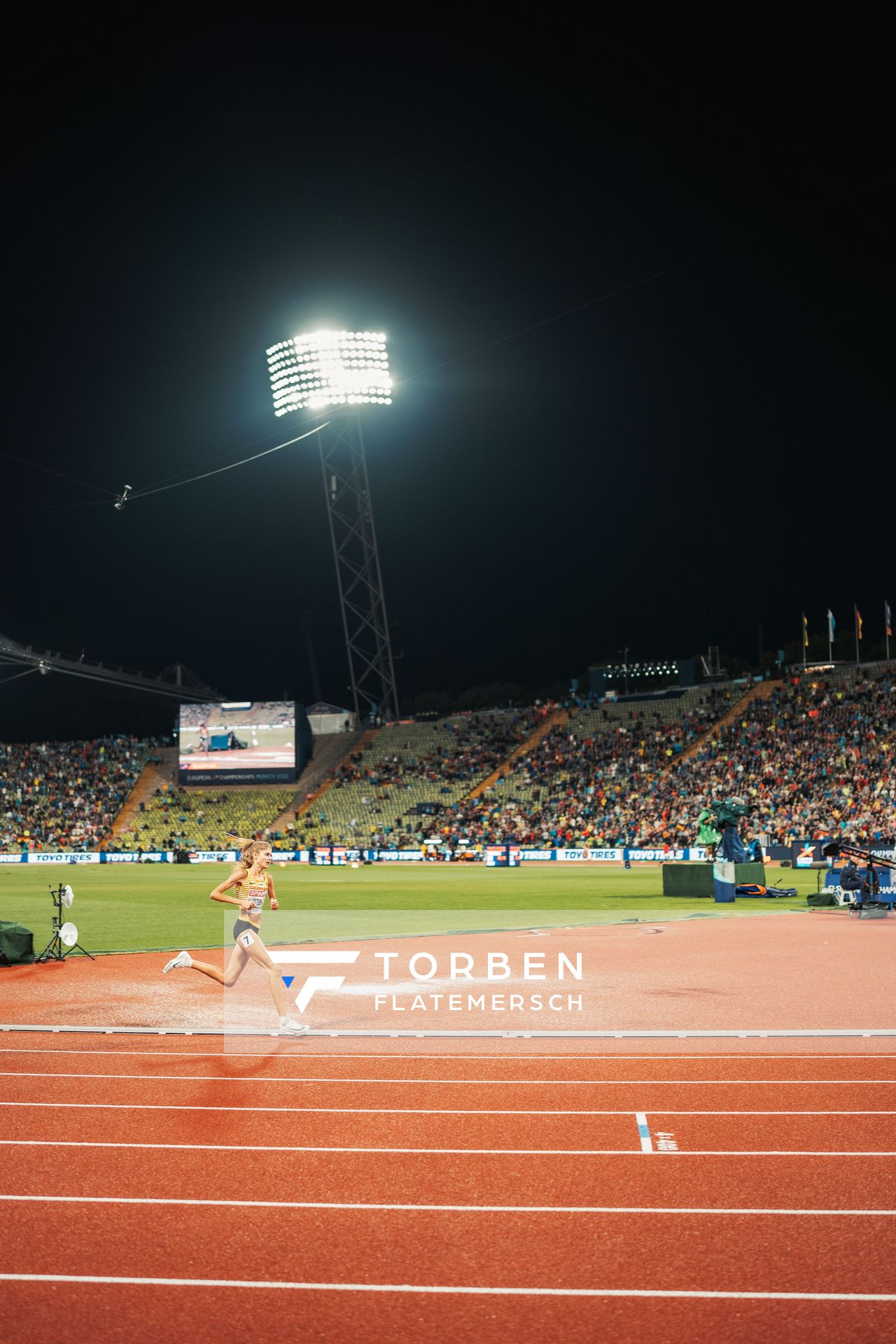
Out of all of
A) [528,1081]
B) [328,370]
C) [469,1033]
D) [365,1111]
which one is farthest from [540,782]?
[365,1111]

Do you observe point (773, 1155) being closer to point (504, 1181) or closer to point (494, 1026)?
point (504, 1181)

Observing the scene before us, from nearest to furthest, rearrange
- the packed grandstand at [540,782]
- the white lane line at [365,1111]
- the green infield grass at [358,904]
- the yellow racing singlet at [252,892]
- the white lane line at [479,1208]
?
1. the white lane line at [479,1208]
2. the white lane line at [365,1111]
3. the yellow racing singlet at [252,892]
4. the green infield grass at [358,904]
5. the packed grandstand at [540,782]

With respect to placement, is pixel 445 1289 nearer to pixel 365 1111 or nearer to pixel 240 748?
pixel 365 1111

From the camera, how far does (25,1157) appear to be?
669cm

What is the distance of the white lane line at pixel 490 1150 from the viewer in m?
6.75

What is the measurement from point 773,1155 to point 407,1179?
7.30ft

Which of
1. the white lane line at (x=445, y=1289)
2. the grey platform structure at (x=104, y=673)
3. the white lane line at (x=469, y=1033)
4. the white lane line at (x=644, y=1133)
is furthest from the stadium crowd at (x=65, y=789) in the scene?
the white lane line at (x=445, y=1289)

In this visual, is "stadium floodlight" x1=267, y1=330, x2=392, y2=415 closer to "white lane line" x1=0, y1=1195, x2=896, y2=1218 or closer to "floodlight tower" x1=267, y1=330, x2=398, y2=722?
"floodlight tower" x1=267, y1=330, x2=398, y2=722

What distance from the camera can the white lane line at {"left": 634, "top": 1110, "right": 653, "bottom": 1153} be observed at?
270 inches

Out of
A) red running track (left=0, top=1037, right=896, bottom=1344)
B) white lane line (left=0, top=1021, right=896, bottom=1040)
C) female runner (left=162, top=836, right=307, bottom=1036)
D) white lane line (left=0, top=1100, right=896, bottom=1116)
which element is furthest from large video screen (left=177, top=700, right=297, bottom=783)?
white lane line (left=0, top=1100, right=896, bottom=1116)

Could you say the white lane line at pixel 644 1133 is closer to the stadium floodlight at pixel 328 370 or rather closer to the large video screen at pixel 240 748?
the stadium floodlight at pixel 328 370

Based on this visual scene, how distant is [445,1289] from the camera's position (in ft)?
15.6

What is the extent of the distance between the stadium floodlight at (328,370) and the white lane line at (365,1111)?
55.7 m

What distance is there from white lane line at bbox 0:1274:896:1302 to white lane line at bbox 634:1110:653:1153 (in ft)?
6.96
